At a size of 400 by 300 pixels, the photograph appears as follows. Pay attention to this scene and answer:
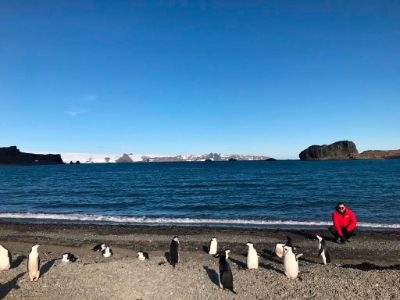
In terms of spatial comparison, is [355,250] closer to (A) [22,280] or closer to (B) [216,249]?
(B) [216,249]

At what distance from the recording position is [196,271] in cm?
1340

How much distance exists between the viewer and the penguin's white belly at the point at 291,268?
491 inches

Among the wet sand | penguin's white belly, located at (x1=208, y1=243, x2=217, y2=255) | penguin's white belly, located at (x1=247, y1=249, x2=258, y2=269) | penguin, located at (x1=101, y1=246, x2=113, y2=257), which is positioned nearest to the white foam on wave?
the wet sand

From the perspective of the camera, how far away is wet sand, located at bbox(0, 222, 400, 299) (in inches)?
444

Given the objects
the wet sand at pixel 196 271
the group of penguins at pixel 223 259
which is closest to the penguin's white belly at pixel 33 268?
the group of penguins at pixel 223 259

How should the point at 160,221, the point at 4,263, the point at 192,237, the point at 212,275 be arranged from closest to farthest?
the point at 212,275, the point at 4,263, the point at 192,237, the point at 160,221

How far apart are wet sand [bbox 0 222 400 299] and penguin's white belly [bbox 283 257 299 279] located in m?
0.21

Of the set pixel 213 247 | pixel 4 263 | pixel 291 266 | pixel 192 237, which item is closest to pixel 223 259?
pixel 291 266

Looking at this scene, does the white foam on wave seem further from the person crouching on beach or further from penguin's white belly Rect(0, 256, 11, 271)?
penguin's white belly Rect(0, 256, 11, 271)

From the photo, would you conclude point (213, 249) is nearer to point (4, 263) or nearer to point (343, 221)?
point (343, 221)

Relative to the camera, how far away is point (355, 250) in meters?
17.1

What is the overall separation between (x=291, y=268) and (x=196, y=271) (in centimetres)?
310

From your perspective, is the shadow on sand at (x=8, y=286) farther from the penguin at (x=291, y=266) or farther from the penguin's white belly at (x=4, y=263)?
the penguin at (x=291, y=266)

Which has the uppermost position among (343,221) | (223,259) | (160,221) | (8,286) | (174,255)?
(343,221)
